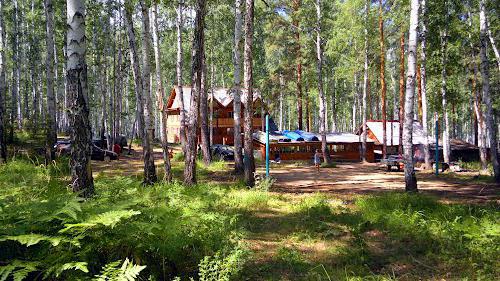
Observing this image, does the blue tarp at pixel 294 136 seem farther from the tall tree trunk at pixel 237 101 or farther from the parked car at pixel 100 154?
the parked car at pixel 100 154

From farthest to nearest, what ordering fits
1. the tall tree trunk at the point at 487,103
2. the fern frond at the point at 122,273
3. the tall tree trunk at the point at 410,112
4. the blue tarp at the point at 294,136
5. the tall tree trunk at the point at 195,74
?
the blue tarp at the point at 294,136, the tall tree trunk at the point at 487,103, the tall tree trunk at the point at 410,112, the tall tree trunk at the point at 195,74, the fern frond at the point at 122,273

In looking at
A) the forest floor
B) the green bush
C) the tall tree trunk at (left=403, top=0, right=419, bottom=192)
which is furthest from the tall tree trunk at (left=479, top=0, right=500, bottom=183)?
the green bush

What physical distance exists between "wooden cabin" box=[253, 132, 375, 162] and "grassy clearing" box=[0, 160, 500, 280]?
19.7 metres

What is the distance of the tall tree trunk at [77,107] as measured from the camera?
19.0 ft

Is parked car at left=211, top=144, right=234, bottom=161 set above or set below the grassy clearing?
above

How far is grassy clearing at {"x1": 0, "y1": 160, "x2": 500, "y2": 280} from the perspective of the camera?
11.9 feet

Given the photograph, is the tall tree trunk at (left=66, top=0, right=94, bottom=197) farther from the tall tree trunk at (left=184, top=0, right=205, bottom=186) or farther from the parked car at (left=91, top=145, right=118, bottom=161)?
the parked car at (left=91, top=145, right=118, bottom=161)

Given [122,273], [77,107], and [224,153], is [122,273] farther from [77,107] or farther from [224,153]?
[224,153]

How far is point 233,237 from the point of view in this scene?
577 centimetres

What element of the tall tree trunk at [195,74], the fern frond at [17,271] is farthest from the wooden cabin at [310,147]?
the fern frond at [17,271]

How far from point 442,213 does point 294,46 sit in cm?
2721

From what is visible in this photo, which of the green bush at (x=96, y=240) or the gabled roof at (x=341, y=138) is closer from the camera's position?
the green bush at (x=96, y=240)

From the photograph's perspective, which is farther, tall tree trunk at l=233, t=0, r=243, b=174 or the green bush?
tall tree trunk at l=233, t=0, r=243, b=174

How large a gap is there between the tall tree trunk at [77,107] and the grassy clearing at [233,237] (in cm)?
39
